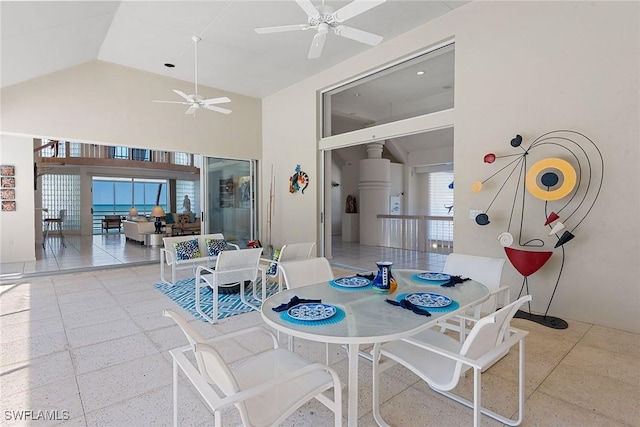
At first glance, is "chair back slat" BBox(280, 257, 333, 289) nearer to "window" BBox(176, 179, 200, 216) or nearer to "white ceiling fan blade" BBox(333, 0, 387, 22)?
"white ceiling fan blade" BBox(333, 0, 387, 22)

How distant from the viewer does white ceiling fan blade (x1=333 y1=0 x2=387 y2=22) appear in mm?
2411

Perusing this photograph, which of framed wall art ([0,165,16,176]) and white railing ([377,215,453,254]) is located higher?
framed wall art ([0,165,16,176])

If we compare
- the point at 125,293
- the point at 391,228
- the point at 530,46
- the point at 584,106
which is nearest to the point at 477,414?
the point at 584,106

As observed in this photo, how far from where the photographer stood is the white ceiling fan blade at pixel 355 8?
2.41m

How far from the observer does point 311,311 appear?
5.48 ft

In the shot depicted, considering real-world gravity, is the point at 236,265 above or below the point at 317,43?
below

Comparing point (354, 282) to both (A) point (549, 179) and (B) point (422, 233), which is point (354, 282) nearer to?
(A) point (549, 179)

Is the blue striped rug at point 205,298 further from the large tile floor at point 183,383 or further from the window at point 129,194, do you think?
the window at point 129,194

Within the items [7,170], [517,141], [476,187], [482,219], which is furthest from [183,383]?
[7,170]

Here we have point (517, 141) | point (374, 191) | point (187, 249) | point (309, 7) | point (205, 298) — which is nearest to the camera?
point (309, 7)

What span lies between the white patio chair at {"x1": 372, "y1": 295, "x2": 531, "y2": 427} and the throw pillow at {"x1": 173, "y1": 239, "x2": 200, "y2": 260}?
3.88 metres

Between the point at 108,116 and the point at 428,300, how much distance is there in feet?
20.6

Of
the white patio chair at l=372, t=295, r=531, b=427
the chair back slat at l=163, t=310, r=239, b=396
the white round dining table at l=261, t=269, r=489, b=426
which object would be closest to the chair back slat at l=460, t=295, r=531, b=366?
the white patio chair at l=372, t=295, r=531, b=427

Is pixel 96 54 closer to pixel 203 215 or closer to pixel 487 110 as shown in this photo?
pixel 203 215
